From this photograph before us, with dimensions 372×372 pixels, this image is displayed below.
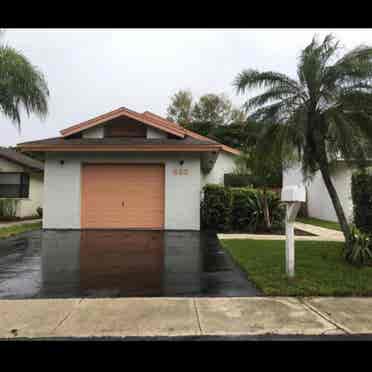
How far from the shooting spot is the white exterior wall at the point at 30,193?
53.5ft

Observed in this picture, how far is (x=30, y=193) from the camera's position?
17641 millimetres

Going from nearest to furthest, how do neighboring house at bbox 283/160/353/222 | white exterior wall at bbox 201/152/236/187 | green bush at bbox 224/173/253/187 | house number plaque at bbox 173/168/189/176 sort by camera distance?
house number plaque at bbox 173/168/189/176 < neighboring house at bbox 283/160/353/222 < green bush at bbox 224/173/253/187 < white exterior wall at bbox 201/152/236/187

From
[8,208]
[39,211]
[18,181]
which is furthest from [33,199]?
[8,208]

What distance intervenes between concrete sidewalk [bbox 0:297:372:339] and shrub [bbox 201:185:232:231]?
6984 mm

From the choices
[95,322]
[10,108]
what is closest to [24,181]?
[10,108]

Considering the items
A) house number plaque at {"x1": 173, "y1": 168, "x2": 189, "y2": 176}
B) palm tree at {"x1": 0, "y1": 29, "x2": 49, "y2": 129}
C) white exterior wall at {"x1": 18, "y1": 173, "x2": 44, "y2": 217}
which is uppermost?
palm tree at {"x1": 0, "y1": 29, "x2": 49, "y2": 129}

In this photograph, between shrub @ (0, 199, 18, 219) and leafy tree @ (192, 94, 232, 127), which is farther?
leafy tree @ (192, 94, 232, 127)

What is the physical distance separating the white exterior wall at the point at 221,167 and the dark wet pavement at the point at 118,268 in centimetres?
1233

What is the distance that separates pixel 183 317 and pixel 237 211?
812cm

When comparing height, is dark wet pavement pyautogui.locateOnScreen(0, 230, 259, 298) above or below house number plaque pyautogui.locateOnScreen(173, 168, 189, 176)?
below

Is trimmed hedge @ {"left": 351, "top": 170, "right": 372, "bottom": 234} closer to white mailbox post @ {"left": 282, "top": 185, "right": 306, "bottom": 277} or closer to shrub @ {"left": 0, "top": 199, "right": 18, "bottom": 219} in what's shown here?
white mailbox post @ {"left": 282, "top": 185, "right": 306, "bottom": 277}

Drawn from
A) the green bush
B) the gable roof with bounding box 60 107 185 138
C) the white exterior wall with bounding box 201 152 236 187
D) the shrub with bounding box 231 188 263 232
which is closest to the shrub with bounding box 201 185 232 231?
the shrub with bounding box 231 188 263 232

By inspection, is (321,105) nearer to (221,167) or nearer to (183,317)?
(183,317)

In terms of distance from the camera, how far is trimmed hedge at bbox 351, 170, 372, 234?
679cm
